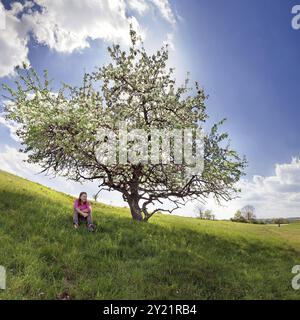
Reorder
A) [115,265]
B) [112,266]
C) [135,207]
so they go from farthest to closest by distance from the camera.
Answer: [135,207] → [115,265] → [112,266]

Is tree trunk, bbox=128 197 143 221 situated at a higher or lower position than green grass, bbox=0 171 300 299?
higher

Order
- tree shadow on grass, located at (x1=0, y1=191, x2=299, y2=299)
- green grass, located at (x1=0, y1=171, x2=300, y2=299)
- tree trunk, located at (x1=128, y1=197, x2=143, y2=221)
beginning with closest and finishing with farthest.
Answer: green grass, located at (x1=0, y1=171, x2=300, y2=299) → tree shadow on grass, located at (x1=0, y1=191, x2=299, y2=299) → tree trunk, located at (x1=128, y1=197, x2=143, y2=221)

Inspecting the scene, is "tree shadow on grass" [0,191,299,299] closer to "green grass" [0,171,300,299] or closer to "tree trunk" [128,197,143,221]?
"green grass" [0,171,300,299]

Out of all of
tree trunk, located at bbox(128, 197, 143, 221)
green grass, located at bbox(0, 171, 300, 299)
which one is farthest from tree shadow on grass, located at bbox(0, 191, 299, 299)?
tree trunk, located at bbox(128, 197, 143, 221)

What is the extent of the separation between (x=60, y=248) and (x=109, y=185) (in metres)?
10.7

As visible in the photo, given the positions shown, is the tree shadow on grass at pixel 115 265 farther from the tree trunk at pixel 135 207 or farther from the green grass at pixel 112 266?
the tree trunk at pixel 135 207

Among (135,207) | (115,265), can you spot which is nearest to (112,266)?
(115,265)

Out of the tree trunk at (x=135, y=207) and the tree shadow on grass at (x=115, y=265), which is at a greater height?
the tree trunk at (x=135, y=207)

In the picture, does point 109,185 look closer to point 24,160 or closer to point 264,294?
point 24,160

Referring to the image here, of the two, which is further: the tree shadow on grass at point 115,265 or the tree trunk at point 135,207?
the tree trunk at point 135,207

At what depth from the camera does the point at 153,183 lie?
83.1 ft

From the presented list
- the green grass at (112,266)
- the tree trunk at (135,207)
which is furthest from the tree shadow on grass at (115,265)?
the tree trunk at (135,207)

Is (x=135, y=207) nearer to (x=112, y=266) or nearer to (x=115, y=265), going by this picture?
(x=115, y=265)
